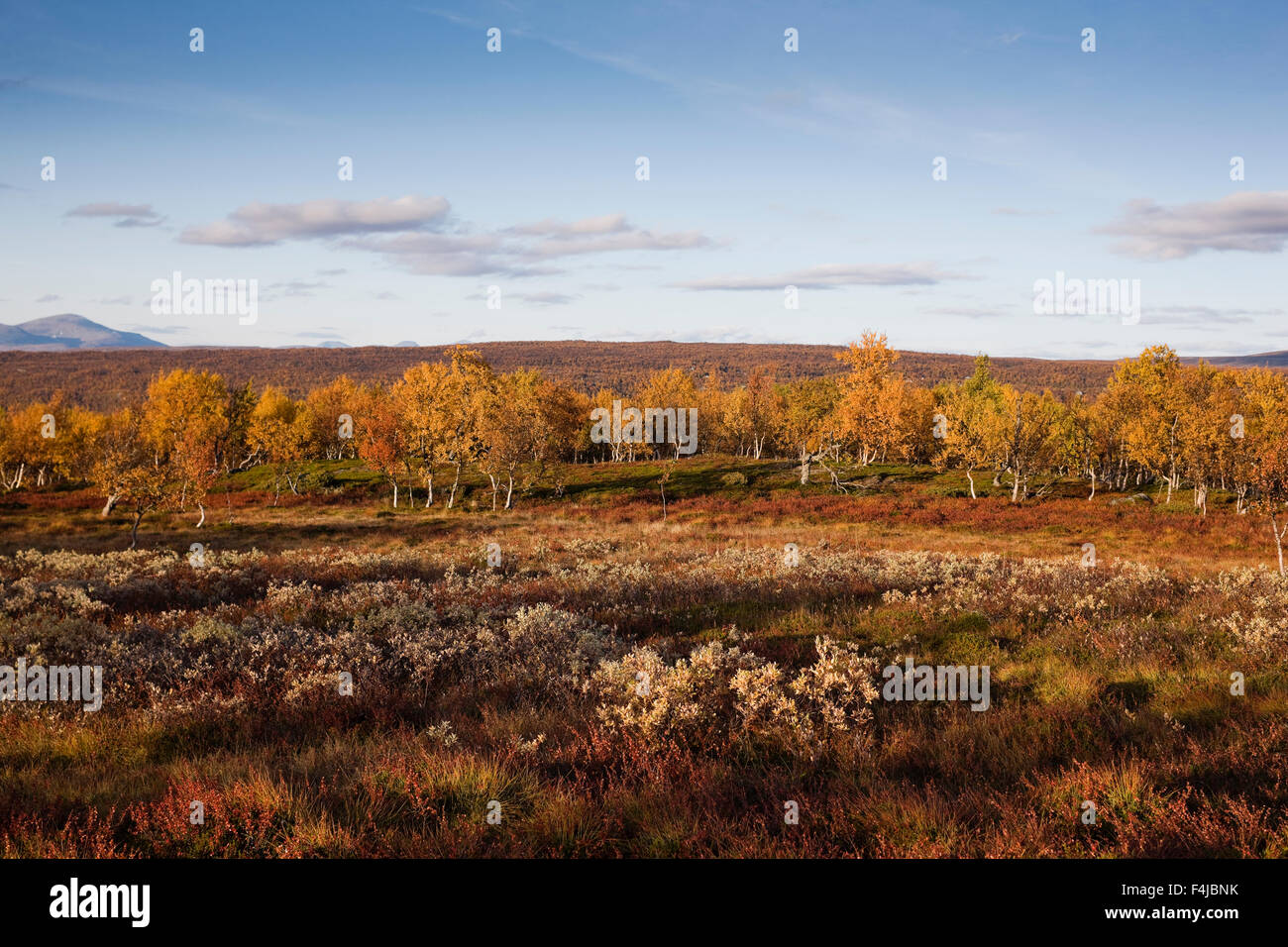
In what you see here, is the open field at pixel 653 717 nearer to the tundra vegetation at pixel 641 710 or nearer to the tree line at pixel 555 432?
the tundra vegetation at pixel 641 710

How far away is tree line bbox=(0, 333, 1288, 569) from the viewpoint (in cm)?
4894

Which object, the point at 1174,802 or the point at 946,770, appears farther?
the point at 946,770

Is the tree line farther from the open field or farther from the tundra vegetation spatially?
the open field

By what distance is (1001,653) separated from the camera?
1023 centimetres

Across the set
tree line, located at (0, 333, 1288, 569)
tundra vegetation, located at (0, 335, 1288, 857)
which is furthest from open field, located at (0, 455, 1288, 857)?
tree line, located at (0, 333, 1288, 569)

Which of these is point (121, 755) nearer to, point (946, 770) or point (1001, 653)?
point (946, 770)

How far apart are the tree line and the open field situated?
32017 millimetres

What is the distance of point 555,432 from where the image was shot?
230 feet

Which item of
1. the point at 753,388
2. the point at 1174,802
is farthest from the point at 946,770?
the point at 753,388

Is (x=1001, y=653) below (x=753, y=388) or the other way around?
below
